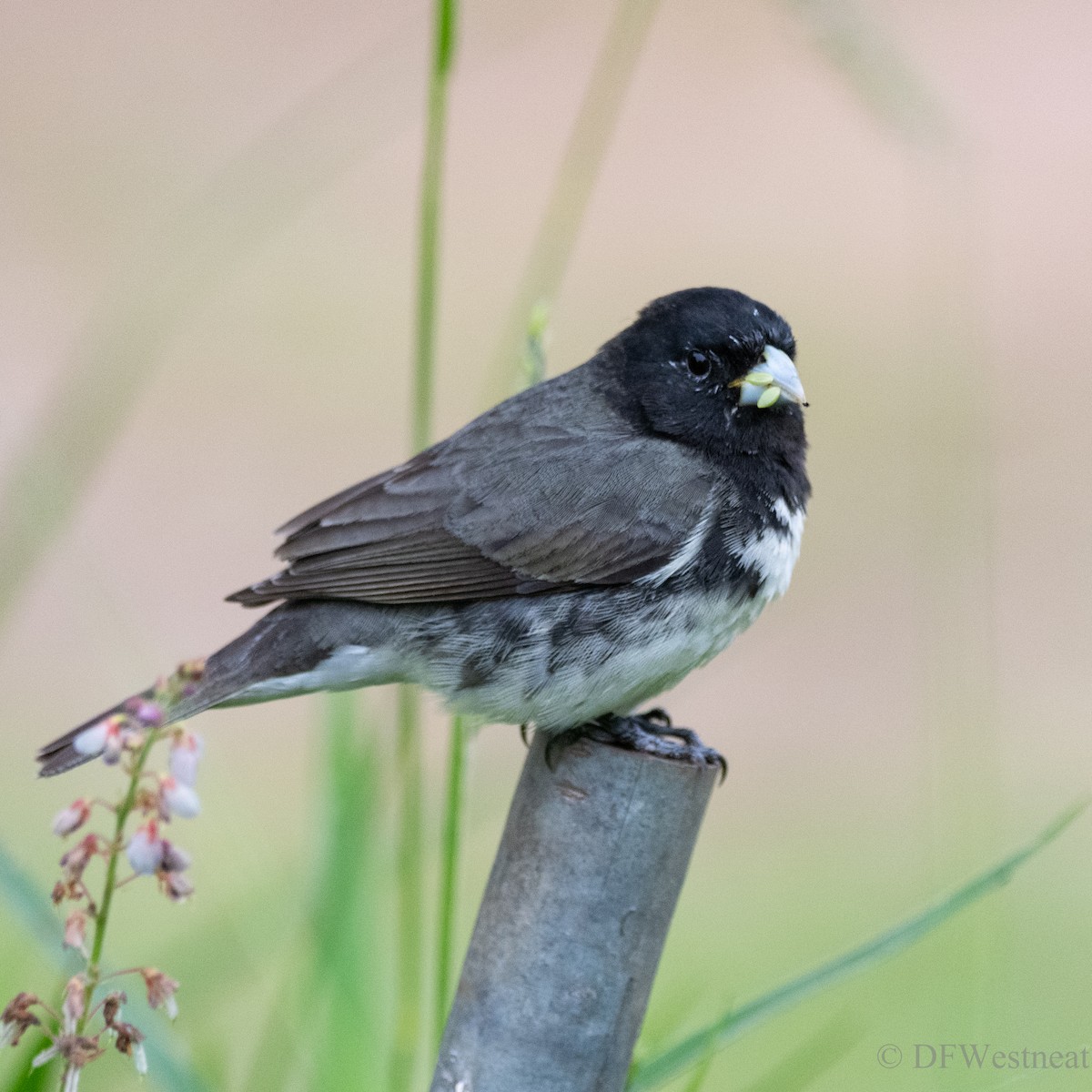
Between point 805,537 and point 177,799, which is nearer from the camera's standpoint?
point 177,799

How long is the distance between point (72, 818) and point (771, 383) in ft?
5.56

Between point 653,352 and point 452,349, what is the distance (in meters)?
4.75

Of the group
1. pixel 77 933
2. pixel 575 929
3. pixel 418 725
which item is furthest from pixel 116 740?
pixel 418 725

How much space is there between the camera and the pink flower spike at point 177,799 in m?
1.26

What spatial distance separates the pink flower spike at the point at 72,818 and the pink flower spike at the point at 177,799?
→ 8cm

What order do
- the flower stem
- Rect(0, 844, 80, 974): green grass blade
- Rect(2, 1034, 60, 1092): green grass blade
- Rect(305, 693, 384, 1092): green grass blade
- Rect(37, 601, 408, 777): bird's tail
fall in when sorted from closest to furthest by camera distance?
the flower stem < Rect(2, 1034, 60, 1092): green grass blade < Rect(0, 844, 80, 974): green grass blade < Rect(305, 693, 384, 1092): green grass blade < Rect(37, 601, 408, 777): bird's tail

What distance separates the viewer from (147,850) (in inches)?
50.5

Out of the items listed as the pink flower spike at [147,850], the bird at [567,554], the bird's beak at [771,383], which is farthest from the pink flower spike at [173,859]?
the bird's beak at [771,383]

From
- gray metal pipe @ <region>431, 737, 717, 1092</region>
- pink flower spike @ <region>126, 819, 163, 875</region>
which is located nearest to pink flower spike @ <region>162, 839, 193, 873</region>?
pink flower spike @ <region>126, 819, 163, 875</region>

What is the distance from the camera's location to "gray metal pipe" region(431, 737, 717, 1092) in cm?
176

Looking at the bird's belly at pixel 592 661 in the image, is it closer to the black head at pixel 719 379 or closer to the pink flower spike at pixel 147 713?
the black head at pixel 719 379

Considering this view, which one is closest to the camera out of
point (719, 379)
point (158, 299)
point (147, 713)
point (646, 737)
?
point (147, 713)

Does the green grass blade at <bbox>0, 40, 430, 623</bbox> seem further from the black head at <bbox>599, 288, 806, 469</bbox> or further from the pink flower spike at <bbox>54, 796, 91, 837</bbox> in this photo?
the black head at <bbox>599, 288, 806, 469</bbox>

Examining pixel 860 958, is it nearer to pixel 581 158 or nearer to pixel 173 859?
pixel 173 859
